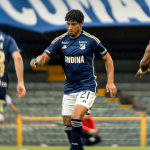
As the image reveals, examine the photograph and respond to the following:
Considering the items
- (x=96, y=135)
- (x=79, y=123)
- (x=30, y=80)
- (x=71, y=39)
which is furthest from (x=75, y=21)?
(x=30, y=80)

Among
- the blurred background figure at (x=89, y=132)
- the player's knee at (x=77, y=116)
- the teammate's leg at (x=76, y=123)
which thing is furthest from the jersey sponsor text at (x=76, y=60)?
the blurred background figure at (x=89, y=132)

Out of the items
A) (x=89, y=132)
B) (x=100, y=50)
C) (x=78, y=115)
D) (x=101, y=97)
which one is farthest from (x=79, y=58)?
(x=101, y=97)

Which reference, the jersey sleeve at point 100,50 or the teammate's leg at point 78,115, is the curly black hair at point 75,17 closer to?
the jersey sleeve at point 100,50

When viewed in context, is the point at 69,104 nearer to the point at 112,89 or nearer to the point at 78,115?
the point at 78,115

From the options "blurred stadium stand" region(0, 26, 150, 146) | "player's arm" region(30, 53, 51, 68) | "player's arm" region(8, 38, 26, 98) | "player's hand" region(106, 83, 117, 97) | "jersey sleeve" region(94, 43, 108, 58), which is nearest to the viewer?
"player's arm" region(8, 38, 26, 98)

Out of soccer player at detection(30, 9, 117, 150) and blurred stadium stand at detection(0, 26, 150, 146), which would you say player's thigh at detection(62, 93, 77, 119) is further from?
blurred stadium stand at detection(0, 26, 150, 146)

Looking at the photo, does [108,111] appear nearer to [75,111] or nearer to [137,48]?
[137,48]

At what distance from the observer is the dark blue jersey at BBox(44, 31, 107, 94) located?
6266mm

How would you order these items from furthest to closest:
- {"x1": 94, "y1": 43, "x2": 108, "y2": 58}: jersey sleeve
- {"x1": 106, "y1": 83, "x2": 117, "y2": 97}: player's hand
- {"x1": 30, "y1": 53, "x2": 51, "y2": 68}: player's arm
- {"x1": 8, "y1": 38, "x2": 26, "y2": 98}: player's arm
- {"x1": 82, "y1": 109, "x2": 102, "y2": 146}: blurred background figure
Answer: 1. {"x1": 82, "y1": 109, "x2": 102, "y2": 146}: blurred background figure
2. {"x1": 94, "y1": 43, "x2": 108, "y2": 58}: jersey sleeve
3. {"x1": 106, "y1": 83, "x2": 117, "y2": 97}: player's hand
4. {"x1": 30, "y1": 53, "x2": 51, "y2": 68}: player's arm
5. {"x1": 8, "y1": 38, "x2": 26, "y2": 98}: player's arm

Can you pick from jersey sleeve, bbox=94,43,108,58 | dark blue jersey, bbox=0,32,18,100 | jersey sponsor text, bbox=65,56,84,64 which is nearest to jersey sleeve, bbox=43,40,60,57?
jersey sponsor text, bbox=65,56,84,64

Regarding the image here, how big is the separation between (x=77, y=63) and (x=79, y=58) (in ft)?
0.25

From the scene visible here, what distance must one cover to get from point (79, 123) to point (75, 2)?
292 inches

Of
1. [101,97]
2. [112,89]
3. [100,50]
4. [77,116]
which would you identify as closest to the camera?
[77,116]

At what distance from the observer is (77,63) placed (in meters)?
6.25
